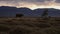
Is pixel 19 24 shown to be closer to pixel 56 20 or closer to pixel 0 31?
pixel 0 31

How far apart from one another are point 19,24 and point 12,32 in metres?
0.07

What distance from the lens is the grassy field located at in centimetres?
93

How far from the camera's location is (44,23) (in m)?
0.94

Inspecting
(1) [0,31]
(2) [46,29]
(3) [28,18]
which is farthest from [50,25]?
(1) [0,31]

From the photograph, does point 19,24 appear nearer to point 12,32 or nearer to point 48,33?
point 12,32

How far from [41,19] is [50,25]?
0.23 feet

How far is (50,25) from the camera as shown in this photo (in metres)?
0.94

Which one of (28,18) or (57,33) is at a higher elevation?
(28,18)

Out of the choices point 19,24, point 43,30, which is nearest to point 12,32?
point 19,24

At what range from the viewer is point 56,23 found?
94cm

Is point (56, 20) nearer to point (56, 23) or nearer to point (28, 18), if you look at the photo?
point (56, 23)

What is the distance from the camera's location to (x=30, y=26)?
3.11 feet

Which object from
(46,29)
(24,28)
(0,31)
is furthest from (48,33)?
(0,31)

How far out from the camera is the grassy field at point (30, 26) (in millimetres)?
928
